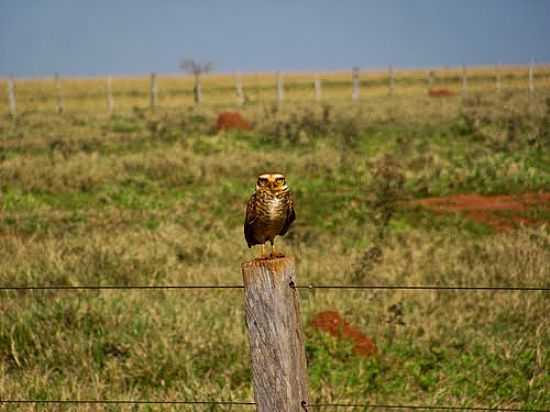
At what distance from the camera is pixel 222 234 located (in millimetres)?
9734

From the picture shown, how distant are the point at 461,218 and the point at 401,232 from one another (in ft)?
3.91

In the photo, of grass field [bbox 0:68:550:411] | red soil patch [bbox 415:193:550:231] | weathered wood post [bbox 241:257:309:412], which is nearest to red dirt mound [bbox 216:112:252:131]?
grass field [bbox 0:68:550:411]

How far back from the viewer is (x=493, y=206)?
11.6 meters

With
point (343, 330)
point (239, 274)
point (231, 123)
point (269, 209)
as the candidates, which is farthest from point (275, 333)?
point (231, 123)

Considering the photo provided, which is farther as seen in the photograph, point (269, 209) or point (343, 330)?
point (343, 330)

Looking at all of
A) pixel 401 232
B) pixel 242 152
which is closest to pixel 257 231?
pixel 401 232

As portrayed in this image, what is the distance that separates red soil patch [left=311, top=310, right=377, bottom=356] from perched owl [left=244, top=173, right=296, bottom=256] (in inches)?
115

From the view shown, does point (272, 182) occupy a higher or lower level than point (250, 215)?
higher

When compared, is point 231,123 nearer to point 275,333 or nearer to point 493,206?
point 493,206

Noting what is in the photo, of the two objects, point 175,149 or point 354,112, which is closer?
point 175,149

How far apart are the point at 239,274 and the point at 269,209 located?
4818mm

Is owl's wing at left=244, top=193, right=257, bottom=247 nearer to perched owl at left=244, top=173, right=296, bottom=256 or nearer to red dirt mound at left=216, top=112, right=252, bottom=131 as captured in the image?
perched owl at left=244, top=173, right=296, bottom=256

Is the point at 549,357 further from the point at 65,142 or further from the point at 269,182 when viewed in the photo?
the point at 65,142

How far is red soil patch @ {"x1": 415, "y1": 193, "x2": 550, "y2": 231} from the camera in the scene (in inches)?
418
